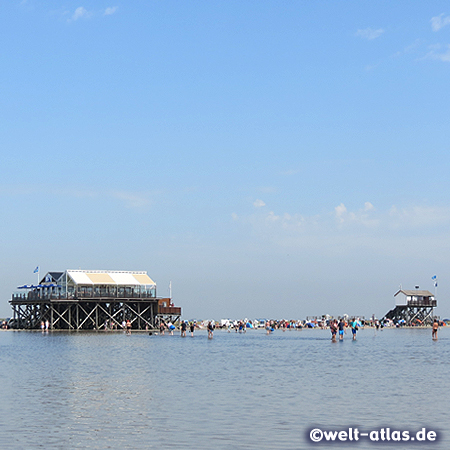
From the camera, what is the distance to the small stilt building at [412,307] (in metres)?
131

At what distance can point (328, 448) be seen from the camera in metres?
14.8

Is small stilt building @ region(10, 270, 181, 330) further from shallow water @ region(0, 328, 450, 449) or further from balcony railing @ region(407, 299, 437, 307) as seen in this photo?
balcony railing @ region(407, 299, 437, 307)

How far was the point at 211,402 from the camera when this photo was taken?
21.2 metres

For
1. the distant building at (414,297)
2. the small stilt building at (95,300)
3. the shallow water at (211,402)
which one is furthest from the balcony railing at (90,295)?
the distant building at (414,297)

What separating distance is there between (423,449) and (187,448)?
17.1 feet

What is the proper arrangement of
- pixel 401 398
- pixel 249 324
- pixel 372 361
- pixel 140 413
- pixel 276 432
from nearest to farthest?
pixel 276 432, pixel 140 413, pixel 401 398, pixel 372 361, pixel 249 324

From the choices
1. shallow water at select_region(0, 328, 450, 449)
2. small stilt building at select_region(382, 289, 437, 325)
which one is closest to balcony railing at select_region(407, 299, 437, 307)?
small stilt building at select_region(382, 289, 437, 325)

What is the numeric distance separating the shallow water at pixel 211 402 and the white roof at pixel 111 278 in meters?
50.3

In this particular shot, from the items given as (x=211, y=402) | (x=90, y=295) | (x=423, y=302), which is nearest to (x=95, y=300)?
(x=90, y=295)

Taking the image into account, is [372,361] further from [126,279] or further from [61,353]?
[126,279]

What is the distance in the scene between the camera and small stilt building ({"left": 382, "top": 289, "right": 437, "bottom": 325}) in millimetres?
130750

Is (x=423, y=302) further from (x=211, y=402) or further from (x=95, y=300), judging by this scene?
(x=211, y=402)

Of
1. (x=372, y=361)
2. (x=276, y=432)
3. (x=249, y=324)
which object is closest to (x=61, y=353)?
(x=372, y=361)

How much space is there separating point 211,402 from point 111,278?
2714 inches
